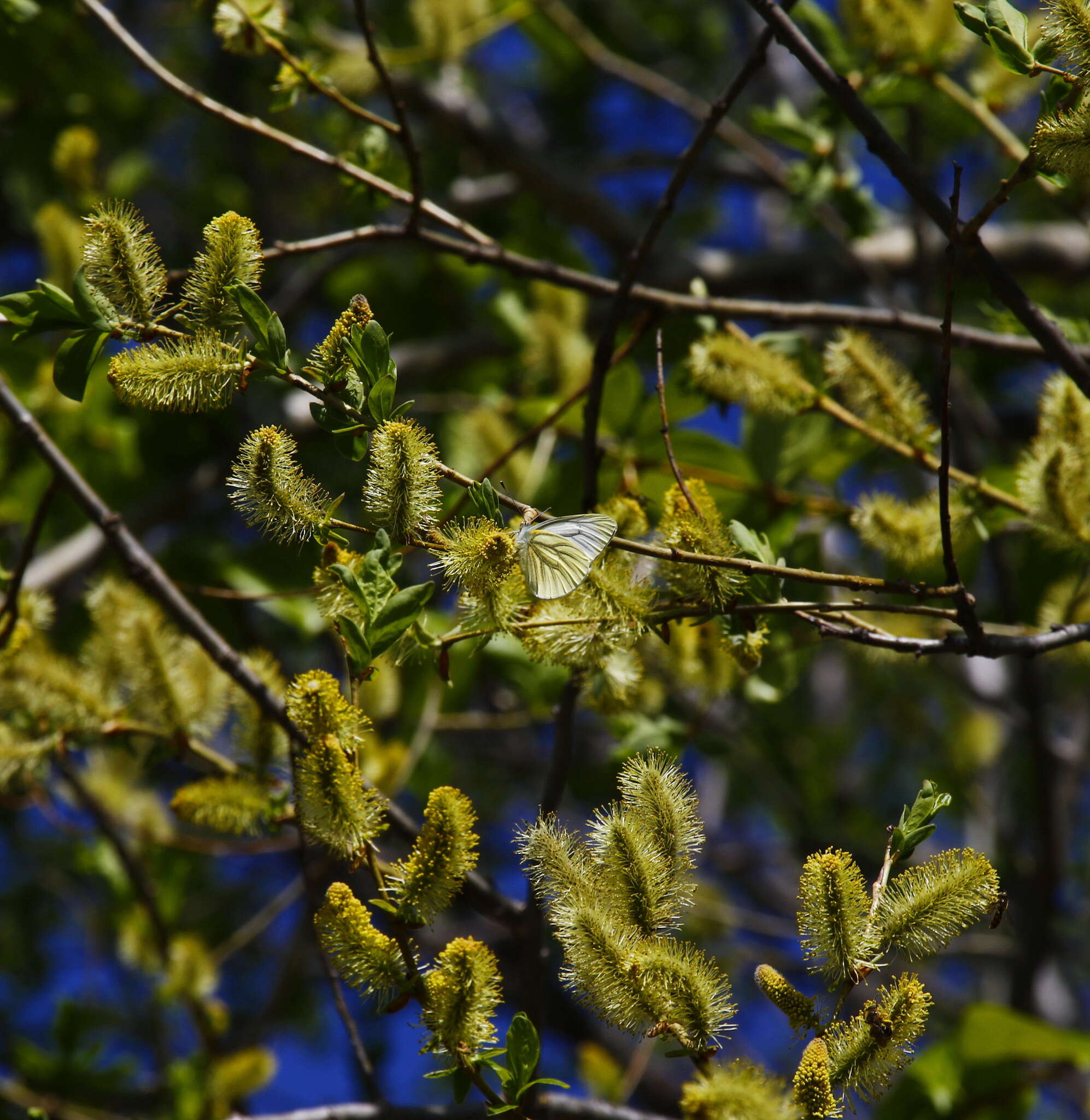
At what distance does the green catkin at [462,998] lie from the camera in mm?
848

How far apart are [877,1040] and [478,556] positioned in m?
0.51

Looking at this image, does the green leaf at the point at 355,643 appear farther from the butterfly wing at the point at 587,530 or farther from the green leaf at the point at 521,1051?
the green leaf at the point at 521,1051

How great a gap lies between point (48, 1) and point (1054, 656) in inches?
108

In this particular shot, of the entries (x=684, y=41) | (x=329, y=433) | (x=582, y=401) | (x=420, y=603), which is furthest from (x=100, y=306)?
(x=684, y=41)

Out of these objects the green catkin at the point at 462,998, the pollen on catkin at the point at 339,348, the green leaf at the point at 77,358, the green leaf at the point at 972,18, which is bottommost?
the green catkin at the point at 462,998

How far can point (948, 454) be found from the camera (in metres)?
0.94

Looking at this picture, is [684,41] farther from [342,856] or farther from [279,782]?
[342,856]

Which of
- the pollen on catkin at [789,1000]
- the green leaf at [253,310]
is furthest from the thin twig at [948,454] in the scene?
the green leaf at [253,310]

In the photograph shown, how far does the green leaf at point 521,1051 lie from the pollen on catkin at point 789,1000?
0.21 m

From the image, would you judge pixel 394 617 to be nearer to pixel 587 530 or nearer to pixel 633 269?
pixel 587 530

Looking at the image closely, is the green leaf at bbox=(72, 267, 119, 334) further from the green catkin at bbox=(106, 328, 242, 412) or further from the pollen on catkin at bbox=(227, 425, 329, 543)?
the pollen on catkin at bbox=(227, 425, 329, 543)

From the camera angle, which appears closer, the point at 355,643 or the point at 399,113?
the point at 355,643

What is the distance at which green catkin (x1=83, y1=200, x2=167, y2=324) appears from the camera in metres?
0.92

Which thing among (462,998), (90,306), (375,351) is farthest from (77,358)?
(462,998)
